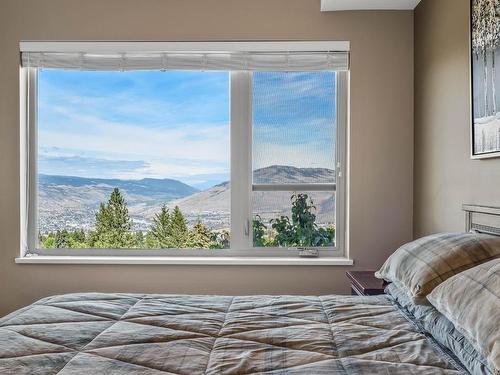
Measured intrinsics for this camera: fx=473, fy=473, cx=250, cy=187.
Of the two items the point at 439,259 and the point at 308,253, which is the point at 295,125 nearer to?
the point at 308,253

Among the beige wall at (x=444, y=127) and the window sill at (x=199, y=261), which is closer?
the beige wall at (x=444, y=127)

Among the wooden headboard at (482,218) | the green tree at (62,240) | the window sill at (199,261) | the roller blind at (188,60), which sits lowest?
the window sill at (199,261)

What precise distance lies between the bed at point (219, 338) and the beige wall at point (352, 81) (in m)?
1.21

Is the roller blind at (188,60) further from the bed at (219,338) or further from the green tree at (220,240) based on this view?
the bed at (219,338)

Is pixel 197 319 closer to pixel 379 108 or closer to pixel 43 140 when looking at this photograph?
pixel 379 108

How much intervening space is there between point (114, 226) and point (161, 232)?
0.36 metres

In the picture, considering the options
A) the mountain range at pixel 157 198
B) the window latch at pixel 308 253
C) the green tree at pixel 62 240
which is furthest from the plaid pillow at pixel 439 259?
the green tree at pixel 62 240

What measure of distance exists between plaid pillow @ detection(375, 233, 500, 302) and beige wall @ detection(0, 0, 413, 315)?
51.1 inches

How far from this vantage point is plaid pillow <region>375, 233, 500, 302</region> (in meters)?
1.73

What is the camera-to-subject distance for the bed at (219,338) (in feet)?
4.40

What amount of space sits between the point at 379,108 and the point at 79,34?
2.17 metres

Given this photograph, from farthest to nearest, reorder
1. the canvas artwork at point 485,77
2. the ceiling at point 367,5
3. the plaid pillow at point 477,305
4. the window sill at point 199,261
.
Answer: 1. the window sill at point 199,261
2. the ceiling at point 367,5
3. the canvas artwork at point 485,77
4. the plaid pillow at point 477,305

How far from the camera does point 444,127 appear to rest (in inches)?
109

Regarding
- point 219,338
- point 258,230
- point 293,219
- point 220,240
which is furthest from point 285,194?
point 219,338
